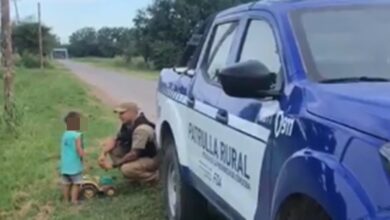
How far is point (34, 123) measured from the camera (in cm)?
1764

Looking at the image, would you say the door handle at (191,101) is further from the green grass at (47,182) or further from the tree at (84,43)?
the tree at (84,43)

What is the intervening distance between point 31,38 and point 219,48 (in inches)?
2806

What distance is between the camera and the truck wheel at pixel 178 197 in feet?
21.8

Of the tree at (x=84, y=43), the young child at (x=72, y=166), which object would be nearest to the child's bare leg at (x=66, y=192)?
the young child at (x=72, y=166)

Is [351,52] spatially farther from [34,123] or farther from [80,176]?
[34,123]

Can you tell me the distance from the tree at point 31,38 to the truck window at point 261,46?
230ft

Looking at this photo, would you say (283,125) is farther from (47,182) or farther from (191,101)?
(47,182)

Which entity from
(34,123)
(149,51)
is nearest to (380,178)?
(34,123)

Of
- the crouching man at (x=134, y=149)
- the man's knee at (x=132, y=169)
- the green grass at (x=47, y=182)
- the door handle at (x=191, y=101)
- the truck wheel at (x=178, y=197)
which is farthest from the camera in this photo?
the man's knee at (x=132, y=169)

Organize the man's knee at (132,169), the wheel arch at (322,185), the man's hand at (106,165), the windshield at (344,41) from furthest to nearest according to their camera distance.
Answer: the man's hand at (106,165), the man's knee at (132,169), the windshield at (344,41), the wheel arch at (322,185)

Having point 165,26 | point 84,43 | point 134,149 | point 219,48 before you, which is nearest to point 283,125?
point 219,48

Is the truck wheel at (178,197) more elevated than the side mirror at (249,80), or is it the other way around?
the side mirror at (249,80)

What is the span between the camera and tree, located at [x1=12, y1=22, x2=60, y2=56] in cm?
7444

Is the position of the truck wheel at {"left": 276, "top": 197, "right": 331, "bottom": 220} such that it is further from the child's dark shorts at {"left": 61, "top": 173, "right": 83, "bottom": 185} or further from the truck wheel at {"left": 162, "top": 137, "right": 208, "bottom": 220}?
the child's dark shorts at {"left": 61, "top": 173, "right": 83, "bottom": 185}
